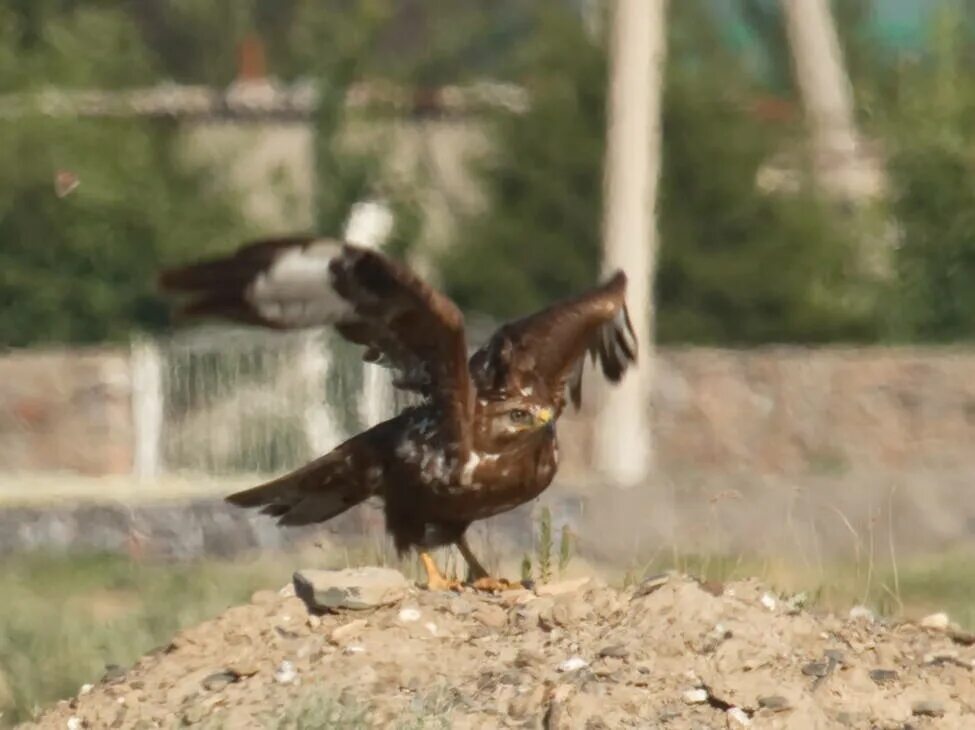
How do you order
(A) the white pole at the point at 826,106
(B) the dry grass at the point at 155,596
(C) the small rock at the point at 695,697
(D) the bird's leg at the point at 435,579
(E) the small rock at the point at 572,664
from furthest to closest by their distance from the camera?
(A) the white pole at the point at 826,106 < (B) the dry grass at the point at 155,596 < (D) the bird's leg at the point at 435,579 < (E) the small rock at the point at 572,664 < (C) the small rock at the point at 695,697

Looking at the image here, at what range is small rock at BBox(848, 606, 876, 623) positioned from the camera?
7613 mm

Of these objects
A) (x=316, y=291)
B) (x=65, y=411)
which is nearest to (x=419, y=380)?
(x=316, y=291)

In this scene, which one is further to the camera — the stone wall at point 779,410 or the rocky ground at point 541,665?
the stone wall at point 779,410

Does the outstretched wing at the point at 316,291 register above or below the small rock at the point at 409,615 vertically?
above

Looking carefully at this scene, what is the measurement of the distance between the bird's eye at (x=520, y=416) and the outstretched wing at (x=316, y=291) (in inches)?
9.5

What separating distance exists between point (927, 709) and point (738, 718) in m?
0.59

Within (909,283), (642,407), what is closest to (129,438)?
(642,407)

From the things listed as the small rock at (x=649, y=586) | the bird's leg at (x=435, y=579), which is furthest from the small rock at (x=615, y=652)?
the bird's leg at (x=435, y=579)

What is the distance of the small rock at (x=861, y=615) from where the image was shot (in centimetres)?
761

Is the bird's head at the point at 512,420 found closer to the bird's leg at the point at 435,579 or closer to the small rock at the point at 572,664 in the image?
the bird's leg at the point at 435,579

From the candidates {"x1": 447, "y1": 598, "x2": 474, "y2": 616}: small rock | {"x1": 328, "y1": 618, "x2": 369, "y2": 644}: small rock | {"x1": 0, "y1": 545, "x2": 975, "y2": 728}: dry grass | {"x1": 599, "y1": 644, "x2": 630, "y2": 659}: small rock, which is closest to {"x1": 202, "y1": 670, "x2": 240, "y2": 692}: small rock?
{"x1": 328, "y1": 618, "x2": 369, "y2": 644}: small rock

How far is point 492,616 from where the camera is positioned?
7.36 metres

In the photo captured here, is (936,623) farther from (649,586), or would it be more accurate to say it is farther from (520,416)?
(520,416)

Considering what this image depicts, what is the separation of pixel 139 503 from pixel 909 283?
10.2 metres
